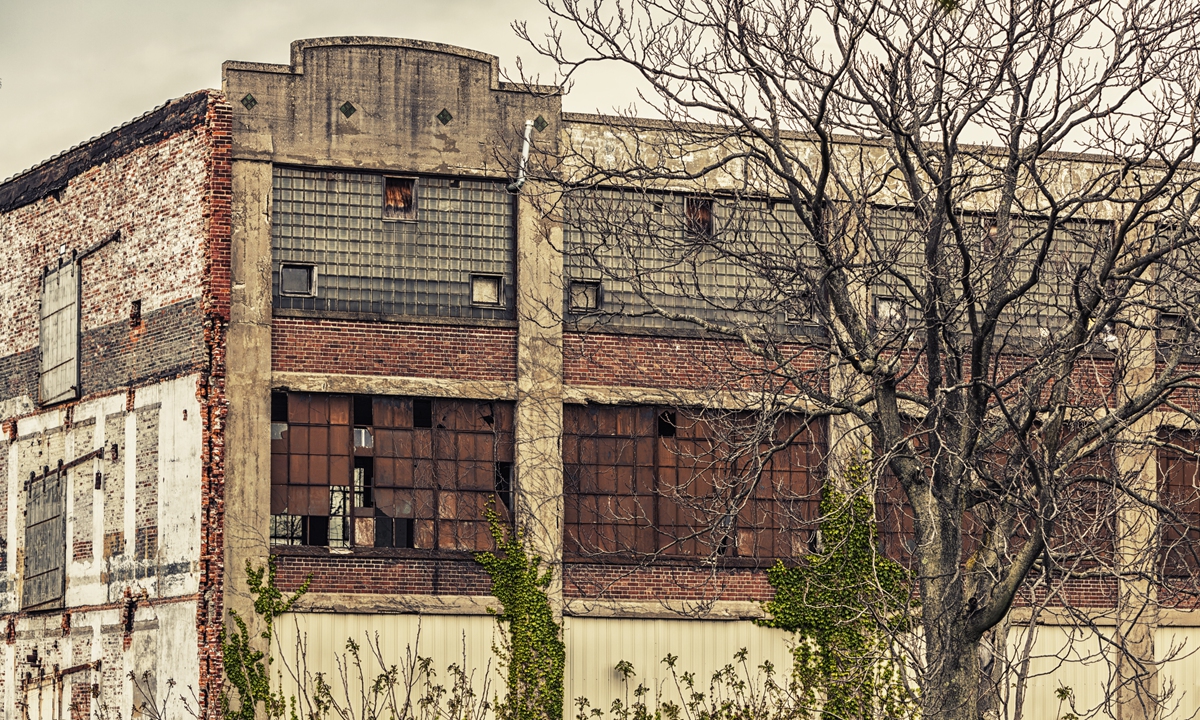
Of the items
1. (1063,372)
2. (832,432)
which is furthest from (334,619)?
(1063,372)

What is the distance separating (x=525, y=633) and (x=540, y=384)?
371 cm

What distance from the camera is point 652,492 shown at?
82.5ft

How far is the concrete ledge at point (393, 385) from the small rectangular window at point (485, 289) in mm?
1261

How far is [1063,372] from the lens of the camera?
15523 mm

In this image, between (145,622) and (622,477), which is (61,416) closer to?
(145,622)

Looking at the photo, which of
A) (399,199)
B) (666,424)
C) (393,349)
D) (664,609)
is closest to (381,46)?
(399,199)

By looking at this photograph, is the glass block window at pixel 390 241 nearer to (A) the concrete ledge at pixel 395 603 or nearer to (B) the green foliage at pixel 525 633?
(B) the green foliage at pixel 525 633

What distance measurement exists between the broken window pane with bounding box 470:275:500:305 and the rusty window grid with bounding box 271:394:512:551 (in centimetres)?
157

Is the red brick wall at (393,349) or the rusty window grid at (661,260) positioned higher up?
the rusty window grid at (661,260)

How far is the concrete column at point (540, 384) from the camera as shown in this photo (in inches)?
957

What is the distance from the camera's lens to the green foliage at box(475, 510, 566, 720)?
23750 mm

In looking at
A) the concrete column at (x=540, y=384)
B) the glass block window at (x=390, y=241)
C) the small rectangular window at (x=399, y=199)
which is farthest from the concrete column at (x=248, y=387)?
the concrete column at (x=540, y=384)

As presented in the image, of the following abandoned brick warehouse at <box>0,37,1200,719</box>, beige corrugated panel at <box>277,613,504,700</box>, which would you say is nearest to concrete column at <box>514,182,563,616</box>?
abandoned brick warehouse at <box>0,37,1200,719</box>

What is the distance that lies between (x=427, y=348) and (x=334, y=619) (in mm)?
4191
